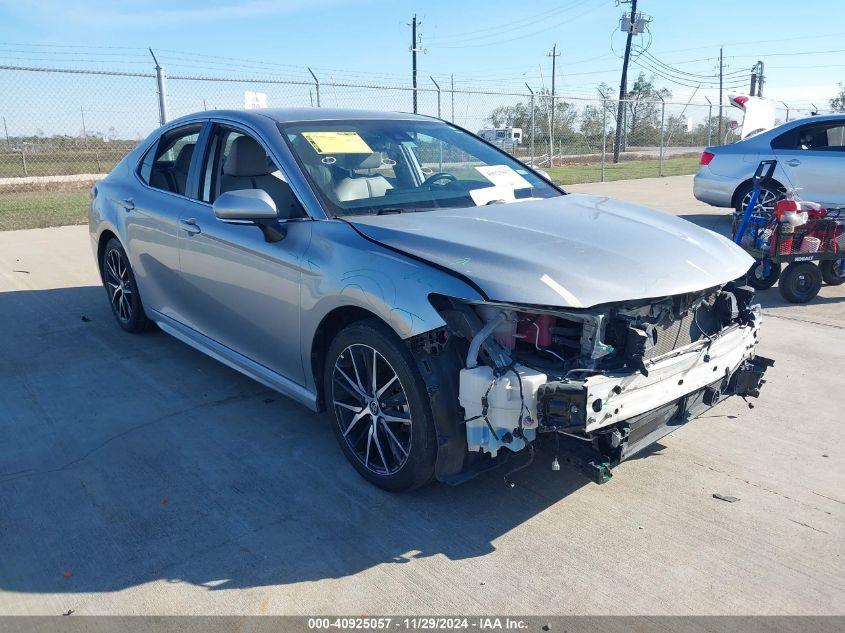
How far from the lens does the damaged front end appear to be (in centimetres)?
274

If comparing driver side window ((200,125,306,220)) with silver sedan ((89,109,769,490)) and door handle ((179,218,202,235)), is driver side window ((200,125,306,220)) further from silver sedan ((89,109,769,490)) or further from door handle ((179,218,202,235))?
door handle ((179,218,202,235))

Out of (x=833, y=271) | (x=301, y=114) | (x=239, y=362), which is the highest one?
(x=301, y=114)

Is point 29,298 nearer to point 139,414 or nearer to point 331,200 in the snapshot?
point 139,414

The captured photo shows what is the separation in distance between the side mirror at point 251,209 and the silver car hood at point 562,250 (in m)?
0.40

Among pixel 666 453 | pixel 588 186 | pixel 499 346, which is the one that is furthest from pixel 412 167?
pixel 588 186

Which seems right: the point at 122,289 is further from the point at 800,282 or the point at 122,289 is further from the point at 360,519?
the point at 800,282

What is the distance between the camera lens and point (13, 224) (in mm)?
11672

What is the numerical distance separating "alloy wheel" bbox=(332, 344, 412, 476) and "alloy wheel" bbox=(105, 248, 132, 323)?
283cm

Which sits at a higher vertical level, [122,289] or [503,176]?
[503,176]

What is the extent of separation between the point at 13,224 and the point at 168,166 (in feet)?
27.0

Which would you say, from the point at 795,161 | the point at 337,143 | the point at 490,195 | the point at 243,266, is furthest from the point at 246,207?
the point at 795,161

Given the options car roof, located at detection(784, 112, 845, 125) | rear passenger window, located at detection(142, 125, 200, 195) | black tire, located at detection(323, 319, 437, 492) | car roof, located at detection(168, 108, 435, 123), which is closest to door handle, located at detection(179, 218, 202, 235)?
rear passenger window, located at detection(142, 125, 200, 195)

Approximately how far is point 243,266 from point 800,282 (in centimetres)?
542

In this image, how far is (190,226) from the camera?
437 centimetres
